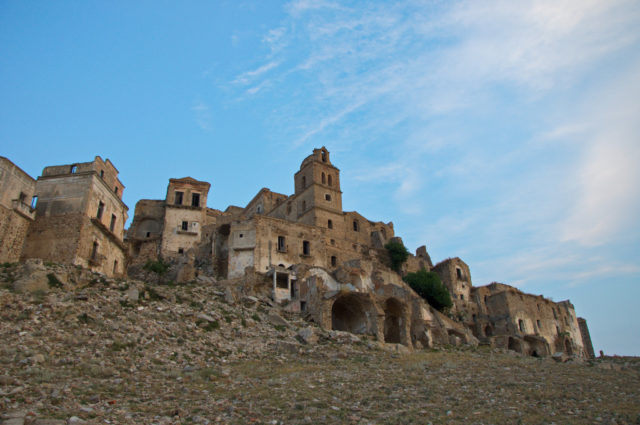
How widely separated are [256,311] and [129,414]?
19.1 metres

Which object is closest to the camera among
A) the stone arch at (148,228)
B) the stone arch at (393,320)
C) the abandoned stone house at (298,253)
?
the abandoned stone house at (298,253)

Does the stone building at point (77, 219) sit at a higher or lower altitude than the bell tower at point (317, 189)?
lower

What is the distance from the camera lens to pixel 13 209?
29.7 meters

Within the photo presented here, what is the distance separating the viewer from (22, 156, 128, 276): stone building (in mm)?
30547

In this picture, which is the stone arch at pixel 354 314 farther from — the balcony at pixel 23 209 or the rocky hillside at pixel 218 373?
the balcony at pixel 23 209

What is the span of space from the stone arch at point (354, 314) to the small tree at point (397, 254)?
22525mm

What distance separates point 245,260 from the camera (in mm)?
45219

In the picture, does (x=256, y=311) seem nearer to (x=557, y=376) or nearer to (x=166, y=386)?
(x=166, y=386)

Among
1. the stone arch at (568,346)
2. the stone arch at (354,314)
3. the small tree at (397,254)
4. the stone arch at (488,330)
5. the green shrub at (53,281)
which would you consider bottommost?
the green shrub at (53,281)

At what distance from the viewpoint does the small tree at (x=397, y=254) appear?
2388 inches

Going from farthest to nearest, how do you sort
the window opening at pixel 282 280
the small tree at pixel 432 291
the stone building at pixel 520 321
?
1. the stone building at pixel 520 321
2. the small tree at pixel 432 291
3. the window opening at pixel 282 280

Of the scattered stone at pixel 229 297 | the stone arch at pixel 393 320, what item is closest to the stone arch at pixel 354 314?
the stone arch at pixel 393 320

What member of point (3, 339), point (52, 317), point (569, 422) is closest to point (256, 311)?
point (52, 317)

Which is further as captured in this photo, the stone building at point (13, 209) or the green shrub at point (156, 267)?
the green shrub at point (156, 267)
